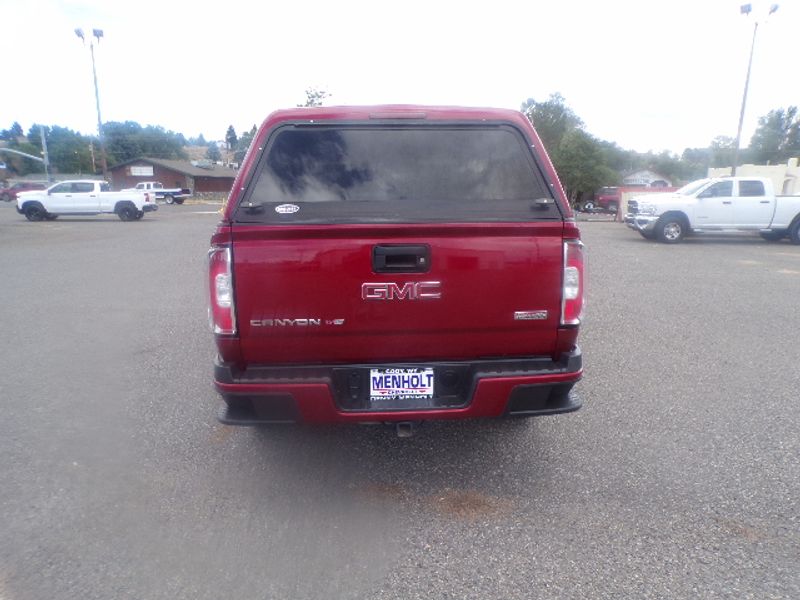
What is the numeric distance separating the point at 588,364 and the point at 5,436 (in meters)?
4.86

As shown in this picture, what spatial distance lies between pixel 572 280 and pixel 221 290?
182 centimetres

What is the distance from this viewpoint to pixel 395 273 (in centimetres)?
282

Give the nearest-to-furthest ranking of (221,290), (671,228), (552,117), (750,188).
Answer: (221,290)
(750,188)
(671,228)
(552,117)

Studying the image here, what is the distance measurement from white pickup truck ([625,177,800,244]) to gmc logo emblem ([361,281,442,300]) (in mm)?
14404

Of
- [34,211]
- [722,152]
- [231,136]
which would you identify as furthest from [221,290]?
[231,136]

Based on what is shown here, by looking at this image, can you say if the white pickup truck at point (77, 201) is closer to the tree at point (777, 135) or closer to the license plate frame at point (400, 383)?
the license plate frame at point (400, 383)

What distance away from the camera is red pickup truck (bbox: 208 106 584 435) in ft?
9.14

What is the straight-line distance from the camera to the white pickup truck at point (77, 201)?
24578 millimetres

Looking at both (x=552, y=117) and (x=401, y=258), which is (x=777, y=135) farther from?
(x=401, y=258)

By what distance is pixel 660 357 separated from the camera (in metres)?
5.60

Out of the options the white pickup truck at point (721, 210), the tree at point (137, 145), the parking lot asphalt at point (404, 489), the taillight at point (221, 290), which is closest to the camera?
the parking lot asphalt at point (404, 489)

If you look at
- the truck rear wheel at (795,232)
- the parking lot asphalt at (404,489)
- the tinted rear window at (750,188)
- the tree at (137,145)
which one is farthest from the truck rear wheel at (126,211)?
the tree at (137,145)

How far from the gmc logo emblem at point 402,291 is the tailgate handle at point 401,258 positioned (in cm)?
7

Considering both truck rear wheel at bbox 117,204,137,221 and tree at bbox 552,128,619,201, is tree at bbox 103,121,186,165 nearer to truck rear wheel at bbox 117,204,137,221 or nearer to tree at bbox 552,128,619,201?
tree at bbox 552,128,619,201
